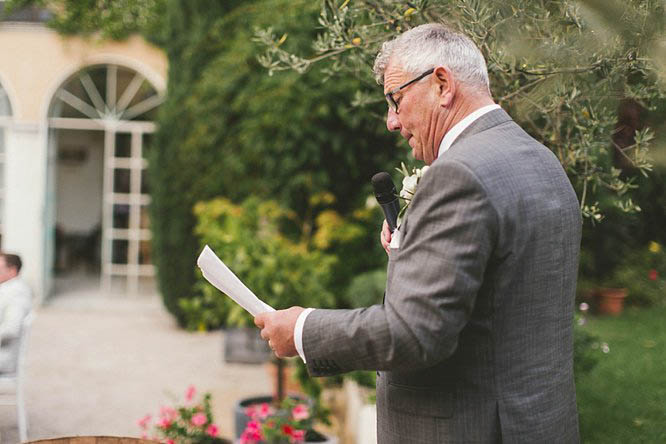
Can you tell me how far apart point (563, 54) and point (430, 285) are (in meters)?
1.16

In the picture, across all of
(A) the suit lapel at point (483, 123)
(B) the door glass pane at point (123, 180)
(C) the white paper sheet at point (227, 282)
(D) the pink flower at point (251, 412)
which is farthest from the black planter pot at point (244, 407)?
(B) the door glass pane at point (123, 180)

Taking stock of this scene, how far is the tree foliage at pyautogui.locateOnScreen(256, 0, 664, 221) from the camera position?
7.14 feet

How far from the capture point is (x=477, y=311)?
1.63 metres

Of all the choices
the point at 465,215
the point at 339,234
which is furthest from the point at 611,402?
the point at 465,215

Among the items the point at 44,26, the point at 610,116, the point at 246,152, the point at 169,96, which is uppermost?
the point at 44,26

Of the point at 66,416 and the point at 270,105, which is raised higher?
the point at 270,105

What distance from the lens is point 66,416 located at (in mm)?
5949

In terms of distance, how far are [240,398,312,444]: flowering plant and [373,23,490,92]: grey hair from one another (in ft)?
9.04

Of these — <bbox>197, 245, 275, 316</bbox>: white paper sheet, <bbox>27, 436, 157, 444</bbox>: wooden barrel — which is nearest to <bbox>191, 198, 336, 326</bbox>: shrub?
<bbox>27, 436, 157, 444</bbox>: wooden barrel

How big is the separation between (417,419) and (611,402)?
11.1 feet

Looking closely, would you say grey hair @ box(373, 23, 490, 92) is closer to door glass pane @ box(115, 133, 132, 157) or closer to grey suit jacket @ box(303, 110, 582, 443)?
grey suit jacket @ box(303, 110, 582, 443)

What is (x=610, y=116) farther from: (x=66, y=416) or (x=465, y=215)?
A: (x=66, y=416)

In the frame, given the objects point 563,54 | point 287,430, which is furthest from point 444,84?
point 287,430

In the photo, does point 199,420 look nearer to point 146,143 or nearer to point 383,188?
point 383,188
